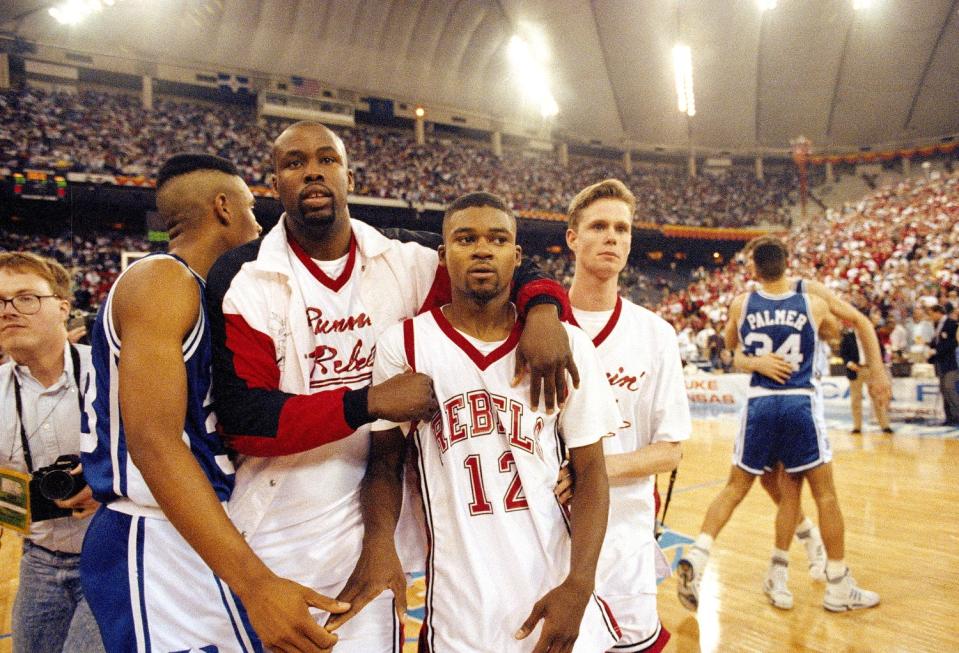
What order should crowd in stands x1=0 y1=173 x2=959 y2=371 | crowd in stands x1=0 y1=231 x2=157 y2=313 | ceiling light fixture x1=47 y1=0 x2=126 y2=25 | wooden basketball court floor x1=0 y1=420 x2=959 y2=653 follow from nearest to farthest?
1. wooden basketball court floor x1=0 y1=420 x2=959 y2=653
2. crowd in stands x1=0 y1=173 x2=959 y2=371
3. crowd in stands x1=0 y1=231 x2=157 y2=313
4. ceiling light fixture x1=47 y1=0 x2=126 y2=25

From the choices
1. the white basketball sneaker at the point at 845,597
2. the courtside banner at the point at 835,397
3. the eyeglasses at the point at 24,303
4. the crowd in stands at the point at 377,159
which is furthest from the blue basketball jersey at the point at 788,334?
the crowd in stands at the point at 377,159

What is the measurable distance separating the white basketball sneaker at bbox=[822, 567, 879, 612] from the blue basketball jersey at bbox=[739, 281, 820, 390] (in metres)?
1.14

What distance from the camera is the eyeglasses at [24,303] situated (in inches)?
76.2

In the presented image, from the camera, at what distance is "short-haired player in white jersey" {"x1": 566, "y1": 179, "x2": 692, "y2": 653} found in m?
1.94

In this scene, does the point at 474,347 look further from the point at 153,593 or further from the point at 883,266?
the point at 883,266

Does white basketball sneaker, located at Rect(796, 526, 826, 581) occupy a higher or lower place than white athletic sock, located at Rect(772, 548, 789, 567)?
lower

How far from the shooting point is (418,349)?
153 centimetres

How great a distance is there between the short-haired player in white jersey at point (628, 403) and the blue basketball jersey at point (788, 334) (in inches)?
74.9

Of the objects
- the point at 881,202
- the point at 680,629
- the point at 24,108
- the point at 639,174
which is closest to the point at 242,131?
the point at 24,108

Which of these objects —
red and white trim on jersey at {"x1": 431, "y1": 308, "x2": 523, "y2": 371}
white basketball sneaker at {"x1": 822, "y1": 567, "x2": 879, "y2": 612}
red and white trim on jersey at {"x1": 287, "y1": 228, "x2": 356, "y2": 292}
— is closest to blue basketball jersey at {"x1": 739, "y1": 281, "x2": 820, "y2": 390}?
white basketball sneaker at {"x1": 822, "y1": 567, "x2": 879, "y2": 612}

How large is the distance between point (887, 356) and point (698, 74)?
1964 cm

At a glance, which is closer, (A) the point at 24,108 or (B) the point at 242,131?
(A) the point at 24,108

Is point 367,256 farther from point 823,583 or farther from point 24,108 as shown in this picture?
point 24,108

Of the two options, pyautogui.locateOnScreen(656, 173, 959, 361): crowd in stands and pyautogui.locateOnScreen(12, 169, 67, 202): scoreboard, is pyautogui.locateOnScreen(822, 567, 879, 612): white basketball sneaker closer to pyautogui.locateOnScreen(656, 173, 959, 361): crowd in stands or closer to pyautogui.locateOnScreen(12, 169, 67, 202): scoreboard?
pyautogui.locateOnScreen(656, 173, 959, 361): crowd in stands
